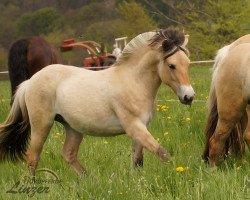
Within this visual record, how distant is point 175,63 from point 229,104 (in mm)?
954

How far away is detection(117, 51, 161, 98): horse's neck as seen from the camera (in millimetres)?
5586

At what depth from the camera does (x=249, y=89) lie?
18.7 feet

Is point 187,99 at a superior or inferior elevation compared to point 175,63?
inferior

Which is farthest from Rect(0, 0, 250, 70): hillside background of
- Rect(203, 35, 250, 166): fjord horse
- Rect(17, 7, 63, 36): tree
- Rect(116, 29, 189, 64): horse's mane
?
Rect(116, 29, 189, 64): horse's mane

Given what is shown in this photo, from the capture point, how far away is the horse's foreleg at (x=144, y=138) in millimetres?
5238

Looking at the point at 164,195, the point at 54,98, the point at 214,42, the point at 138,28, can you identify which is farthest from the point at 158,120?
the point at 138,28

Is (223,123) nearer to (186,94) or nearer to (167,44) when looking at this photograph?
(186,94)

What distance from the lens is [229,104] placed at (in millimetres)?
5973

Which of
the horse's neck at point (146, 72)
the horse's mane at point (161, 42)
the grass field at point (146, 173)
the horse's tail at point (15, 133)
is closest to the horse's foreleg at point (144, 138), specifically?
the grass field at point (146, 173)

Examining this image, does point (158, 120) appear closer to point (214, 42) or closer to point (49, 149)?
point (49, 149)

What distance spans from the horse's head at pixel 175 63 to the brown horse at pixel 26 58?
4634 millimetres

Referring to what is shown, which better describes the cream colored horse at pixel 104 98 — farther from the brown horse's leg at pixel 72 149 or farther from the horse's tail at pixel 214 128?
the horse's tail at pixel 214 128

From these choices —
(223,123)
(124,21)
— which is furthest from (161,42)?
(124,21)

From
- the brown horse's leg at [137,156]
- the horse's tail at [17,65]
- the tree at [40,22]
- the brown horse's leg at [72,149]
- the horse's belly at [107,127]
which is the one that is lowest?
the tree at [40,22]
